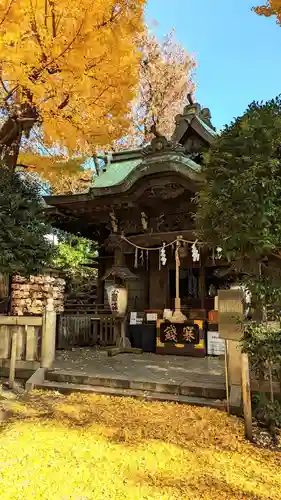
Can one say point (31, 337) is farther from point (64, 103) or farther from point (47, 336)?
point (64, 103)

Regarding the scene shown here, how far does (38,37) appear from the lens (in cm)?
834

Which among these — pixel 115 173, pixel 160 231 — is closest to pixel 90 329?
pixel 160 231

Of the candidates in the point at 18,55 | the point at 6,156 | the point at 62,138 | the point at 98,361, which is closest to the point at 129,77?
the point at 62,138

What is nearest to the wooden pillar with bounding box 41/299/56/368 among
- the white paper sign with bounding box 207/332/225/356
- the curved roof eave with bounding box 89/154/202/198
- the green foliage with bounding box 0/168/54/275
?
the green foliage with bounding box 0/168/54/275

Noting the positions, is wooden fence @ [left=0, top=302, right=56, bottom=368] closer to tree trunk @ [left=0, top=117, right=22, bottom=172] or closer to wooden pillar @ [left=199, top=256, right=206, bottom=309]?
tree trunk @ [left=0, top=117, right=22, bottom=172]

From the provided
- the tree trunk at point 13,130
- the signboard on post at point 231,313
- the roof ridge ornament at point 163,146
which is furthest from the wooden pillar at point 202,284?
the tree trunk at point 13,130

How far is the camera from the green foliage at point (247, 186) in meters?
4.55

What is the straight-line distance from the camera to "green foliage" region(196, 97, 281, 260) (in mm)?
4555

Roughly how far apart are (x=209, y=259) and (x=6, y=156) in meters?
7.48

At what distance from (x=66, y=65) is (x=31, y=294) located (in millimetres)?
10908

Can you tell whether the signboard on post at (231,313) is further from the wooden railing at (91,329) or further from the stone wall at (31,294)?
the stone wall at (31,294)

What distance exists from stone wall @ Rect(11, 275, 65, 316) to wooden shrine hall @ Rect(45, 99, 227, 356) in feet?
10.9

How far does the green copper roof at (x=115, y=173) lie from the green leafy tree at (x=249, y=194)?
8.82m

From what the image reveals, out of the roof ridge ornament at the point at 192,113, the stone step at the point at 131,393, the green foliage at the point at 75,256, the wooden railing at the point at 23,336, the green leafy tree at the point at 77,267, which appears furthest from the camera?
the green foliage at the point at 75,256
